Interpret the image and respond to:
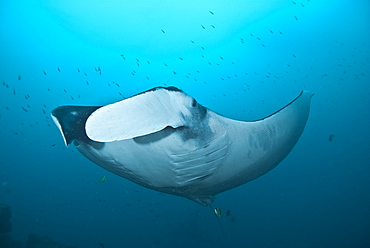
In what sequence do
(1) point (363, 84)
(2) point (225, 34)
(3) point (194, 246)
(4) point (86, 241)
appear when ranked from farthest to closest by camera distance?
(1) point (363, 84) < (4) point (86, 241) < (3) point (194, 246) < (2) point (225, 34)

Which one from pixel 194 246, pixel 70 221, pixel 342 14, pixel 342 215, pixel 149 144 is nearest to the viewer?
pixel 149 144

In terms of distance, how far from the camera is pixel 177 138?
1.58 m

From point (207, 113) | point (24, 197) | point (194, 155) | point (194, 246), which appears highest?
point (207, 113)

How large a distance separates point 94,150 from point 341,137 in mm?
27263

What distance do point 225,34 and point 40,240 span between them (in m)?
12.2

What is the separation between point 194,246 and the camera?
12.6 metres

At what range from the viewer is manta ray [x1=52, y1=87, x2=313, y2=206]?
3.49 feet

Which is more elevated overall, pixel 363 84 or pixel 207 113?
pixel 363 84

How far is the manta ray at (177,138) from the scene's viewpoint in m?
1.06

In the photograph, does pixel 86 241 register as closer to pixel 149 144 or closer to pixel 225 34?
pixel 225 34

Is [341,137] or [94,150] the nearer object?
[94,150]

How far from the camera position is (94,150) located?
179 cm

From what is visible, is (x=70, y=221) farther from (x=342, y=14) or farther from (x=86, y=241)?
(x=342, y=14)

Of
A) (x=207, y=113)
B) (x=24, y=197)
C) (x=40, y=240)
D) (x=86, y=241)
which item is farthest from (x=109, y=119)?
(x=24, y=197)
